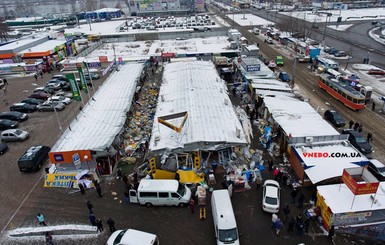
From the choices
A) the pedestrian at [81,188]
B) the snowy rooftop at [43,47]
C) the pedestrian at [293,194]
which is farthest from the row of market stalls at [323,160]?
the snowy rooftop at [43,47]

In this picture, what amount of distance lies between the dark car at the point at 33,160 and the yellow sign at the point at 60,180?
2.16 meters

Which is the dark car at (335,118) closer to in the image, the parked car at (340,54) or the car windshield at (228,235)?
the car windshield at (228,235)

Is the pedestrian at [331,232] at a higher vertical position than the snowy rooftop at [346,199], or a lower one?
lower

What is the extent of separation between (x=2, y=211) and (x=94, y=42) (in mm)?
54291

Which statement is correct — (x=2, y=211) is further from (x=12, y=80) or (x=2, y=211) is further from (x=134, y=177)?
(x=12, y=80)

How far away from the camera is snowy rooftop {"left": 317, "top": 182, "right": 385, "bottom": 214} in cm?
1314

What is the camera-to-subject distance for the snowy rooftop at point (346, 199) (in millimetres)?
13141

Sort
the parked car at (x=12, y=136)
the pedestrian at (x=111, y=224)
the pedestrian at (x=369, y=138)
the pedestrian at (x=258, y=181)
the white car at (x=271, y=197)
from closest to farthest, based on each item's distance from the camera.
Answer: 1. the pedestrian at (x=111, y=224)
2. the white car at (x=271, y=197)
3. the pedestrian at (x=258, y=181)
4. the pedestrian at (x=369, y=138)
5. the parked car at (x=12, y=136)

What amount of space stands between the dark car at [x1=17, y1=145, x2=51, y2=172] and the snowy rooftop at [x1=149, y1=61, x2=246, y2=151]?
28.4 ft

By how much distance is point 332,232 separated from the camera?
1297 cm

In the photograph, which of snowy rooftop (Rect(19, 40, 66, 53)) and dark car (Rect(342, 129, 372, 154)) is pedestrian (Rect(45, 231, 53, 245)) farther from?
snowy rooftop (Rect(19, 40, 66, 53))

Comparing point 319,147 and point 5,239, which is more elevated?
point 319,147

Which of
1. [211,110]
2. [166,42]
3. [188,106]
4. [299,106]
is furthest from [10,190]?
[166,42]

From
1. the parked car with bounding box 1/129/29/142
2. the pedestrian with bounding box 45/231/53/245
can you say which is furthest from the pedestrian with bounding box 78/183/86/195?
the parked car with bounding box 1/129/29/142
